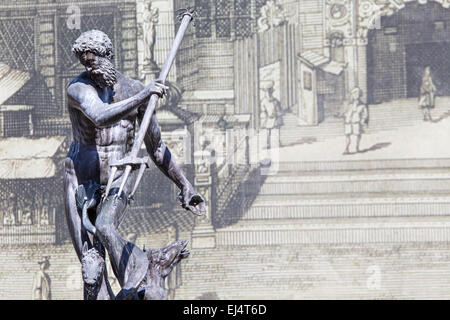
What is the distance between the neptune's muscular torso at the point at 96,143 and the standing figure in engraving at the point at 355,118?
43.6 feet

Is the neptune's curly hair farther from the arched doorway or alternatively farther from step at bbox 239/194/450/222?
the arched doorway

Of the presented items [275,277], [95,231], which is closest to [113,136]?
[95,231]

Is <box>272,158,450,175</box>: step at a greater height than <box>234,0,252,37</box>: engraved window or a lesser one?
lesser

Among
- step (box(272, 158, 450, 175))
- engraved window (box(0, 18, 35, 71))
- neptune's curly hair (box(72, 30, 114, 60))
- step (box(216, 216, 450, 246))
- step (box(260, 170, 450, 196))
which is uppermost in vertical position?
engraved window (box(0, 18, 35, 71))

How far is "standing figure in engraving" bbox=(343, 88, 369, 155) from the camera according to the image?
21.0 metres

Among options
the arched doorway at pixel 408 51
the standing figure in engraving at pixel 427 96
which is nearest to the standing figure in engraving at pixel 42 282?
the arched doorway at pixel 408 51

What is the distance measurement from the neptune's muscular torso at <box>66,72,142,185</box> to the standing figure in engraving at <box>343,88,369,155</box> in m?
13.3

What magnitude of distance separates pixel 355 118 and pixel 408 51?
1.38 metres

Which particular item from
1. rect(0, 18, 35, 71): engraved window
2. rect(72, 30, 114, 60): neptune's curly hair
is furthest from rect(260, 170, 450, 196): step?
rect(72, 30, 114, 60): neptune's curly hair

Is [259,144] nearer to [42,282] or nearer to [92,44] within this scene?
[42,282]

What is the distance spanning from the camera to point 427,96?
20984 mm

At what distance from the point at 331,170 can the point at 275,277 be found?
200cm

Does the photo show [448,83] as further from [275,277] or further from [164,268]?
[164,268]

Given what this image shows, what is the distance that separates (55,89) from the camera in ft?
69.3
